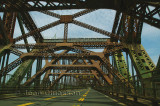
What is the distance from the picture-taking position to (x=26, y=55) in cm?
2231

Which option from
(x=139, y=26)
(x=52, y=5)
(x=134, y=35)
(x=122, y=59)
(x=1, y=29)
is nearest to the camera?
(x=52, y=5)

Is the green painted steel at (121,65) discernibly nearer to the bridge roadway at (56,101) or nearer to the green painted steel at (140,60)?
the green painted steel at (140,60)

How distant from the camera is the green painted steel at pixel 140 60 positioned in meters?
16.2

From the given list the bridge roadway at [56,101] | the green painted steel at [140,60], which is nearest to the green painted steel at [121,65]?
the green painted steel at [140,60]

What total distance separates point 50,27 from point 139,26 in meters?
13.5

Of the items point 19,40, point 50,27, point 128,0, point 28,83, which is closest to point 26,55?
point 19,40

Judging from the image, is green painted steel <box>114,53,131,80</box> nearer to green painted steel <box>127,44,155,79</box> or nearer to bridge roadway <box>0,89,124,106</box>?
A: green painted steel <box>127,44,155,79</box>

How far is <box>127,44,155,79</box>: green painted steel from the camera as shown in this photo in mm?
16188

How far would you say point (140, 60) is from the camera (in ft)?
55.6

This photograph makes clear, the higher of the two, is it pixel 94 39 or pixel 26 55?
pixel 94 39

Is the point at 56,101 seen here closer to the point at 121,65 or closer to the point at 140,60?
the point at 140,60

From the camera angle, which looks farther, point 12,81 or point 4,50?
point 4,50

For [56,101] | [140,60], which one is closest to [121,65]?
[140,60]

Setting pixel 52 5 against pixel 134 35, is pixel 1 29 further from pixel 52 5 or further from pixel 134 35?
pixel 134 35
